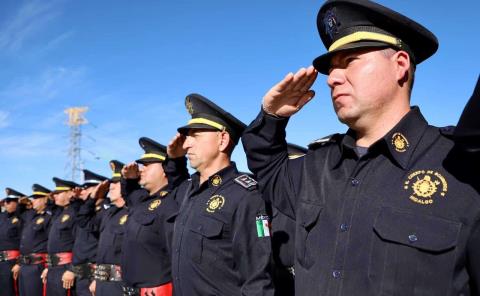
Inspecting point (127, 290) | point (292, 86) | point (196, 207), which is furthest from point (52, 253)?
point (292, 86)

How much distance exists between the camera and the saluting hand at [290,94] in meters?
2.52

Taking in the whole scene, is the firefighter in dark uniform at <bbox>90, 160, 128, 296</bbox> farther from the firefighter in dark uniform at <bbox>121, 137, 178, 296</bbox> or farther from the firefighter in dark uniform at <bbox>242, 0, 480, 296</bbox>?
the firefighter in dark uniform at <bbox>242, 0, 480, 296</bbox>

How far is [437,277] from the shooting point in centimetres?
181

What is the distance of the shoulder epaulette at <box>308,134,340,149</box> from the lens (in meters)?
2.58

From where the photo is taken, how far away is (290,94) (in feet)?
8.57

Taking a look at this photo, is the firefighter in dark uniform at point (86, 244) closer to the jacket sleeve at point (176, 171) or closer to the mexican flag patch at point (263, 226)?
the jacket sleeve at point (176, 171)

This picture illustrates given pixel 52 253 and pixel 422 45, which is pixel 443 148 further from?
pixel 52 253

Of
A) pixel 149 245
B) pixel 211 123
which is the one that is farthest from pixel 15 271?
pixel 211 123

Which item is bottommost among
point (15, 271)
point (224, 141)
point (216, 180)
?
point (15, 271)

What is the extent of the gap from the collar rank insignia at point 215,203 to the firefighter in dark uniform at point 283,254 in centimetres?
56

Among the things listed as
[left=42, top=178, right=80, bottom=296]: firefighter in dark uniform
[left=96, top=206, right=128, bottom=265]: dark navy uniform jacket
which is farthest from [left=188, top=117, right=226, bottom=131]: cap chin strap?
[left=42, top=178, right=80, bottom=296]: firefighter in dark uniform

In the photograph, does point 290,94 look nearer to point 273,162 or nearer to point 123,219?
point 273,162

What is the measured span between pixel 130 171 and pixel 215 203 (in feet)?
11.8

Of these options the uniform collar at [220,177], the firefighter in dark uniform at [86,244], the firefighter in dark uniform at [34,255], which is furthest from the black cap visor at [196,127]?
the firefighter in dark uniform at [34,255]
